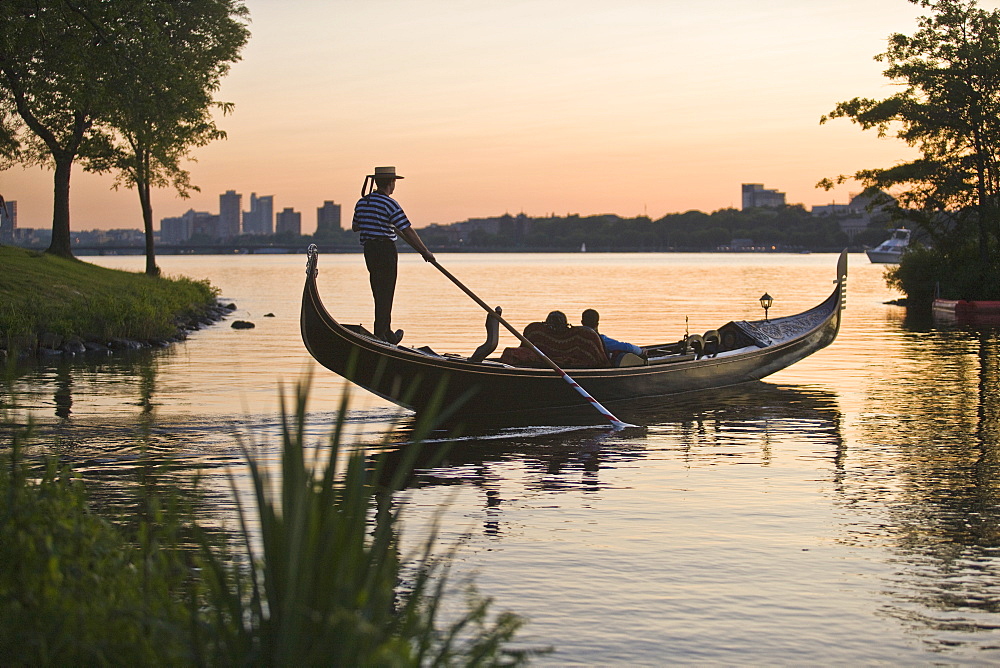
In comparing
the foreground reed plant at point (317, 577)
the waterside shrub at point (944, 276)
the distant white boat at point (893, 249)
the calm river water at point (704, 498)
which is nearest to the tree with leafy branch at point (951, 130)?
the waterside shrub at point (944, 276)

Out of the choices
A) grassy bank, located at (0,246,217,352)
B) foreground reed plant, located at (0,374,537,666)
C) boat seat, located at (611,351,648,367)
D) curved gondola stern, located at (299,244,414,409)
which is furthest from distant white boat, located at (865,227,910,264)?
foreground reed plant, located at (0,374,537,666)

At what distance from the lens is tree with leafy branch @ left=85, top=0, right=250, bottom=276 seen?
21.0m

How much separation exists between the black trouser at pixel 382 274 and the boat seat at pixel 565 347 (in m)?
2.12

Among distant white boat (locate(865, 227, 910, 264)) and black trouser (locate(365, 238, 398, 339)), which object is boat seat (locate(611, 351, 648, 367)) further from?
distant white boat (locate(865, 227, 910, 264))

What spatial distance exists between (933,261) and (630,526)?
3605cm

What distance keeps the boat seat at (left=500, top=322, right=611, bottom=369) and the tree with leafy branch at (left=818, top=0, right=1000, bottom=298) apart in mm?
26705

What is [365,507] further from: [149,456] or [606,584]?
[149,456]

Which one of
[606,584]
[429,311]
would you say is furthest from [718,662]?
[429,311]

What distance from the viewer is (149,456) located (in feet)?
38.7

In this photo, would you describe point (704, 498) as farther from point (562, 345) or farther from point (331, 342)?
point (562, 345)

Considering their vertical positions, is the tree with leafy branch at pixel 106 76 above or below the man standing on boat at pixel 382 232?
above

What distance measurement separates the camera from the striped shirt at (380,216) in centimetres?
1346

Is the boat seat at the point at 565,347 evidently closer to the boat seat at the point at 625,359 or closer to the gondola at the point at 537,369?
the gondola at the point at 537,369

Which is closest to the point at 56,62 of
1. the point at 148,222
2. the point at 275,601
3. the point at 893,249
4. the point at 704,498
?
the point at 704,498
